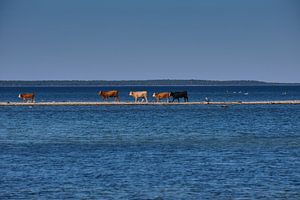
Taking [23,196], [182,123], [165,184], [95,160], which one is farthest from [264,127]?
[23,196]

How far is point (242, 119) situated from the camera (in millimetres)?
72375

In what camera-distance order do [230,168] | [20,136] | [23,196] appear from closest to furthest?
[23,196]
[230,168]
[20,136]

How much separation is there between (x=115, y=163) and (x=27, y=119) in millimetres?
38780

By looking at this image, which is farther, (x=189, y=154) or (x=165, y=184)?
(x=189, y=154)

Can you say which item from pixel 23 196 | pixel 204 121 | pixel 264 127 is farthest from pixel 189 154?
pixel 204 121

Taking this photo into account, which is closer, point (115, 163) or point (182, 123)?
point (115, 163)

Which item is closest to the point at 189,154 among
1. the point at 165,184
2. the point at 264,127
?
the point at 165,184

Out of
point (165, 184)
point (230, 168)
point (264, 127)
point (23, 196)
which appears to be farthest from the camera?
point (264, 127)

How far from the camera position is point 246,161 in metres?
35.6

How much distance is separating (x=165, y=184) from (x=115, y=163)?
6.34 m

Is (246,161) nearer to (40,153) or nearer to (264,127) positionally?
(40,153)

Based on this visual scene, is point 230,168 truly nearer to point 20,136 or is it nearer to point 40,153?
point 40,153

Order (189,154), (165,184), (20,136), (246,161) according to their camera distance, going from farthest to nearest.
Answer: (20,136) < (189,154) < (246,161) < (165,184)

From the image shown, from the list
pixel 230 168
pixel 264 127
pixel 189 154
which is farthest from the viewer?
pixel 264 127
